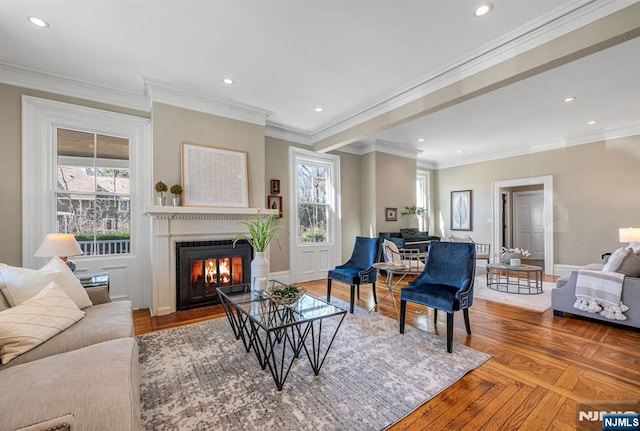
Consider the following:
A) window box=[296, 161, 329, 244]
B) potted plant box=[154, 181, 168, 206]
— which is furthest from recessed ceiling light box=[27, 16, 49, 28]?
window box=[296, 161, 329, 244]

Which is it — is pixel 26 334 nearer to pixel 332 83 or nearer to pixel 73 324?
pixel 73 324

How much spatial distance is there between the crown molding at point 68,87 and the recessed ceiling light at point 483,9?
3.90 metres

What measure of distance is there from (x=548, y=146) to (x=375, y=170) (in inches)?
144

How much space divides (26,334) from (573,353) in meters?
4.05

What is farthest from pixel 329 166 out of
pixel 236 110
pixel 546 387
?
pixel 546 387

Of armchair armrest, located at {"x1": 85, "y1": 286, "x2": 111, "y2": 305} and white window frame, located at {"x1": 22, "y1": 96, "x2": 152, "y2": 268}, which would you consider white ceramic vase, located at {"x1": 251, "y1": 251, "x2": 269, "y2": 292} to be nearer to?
armchair armrest, located at {"x1": 85, "y1": 286, "x2": 111, "y2": 305}

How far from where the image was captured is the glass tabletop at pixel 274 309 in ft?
6.54

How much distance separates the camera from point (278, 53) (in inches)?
111

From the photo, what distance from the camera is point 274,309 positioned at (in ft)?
7.55

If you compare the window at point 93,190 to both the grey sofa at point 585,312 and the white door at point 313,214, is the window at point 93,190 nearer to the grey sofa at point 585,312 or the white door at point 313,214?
the white door at point 313,214

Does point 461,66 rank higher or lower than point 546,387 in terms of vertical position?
higher

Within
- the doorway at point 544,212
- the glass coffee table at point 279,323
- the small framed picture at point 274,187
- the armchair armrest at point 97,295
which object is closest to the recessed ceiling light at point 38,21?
the armchair armrest at point 97,295

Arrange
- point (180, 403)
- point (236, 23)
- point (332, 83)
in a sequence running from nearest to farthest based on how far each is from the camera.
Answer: point (180, 403) → point (236, 23) → point (332, 83)

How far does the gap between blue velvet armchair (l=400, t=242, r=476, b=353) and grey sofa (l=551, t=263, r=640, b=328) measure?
137 centimetres
